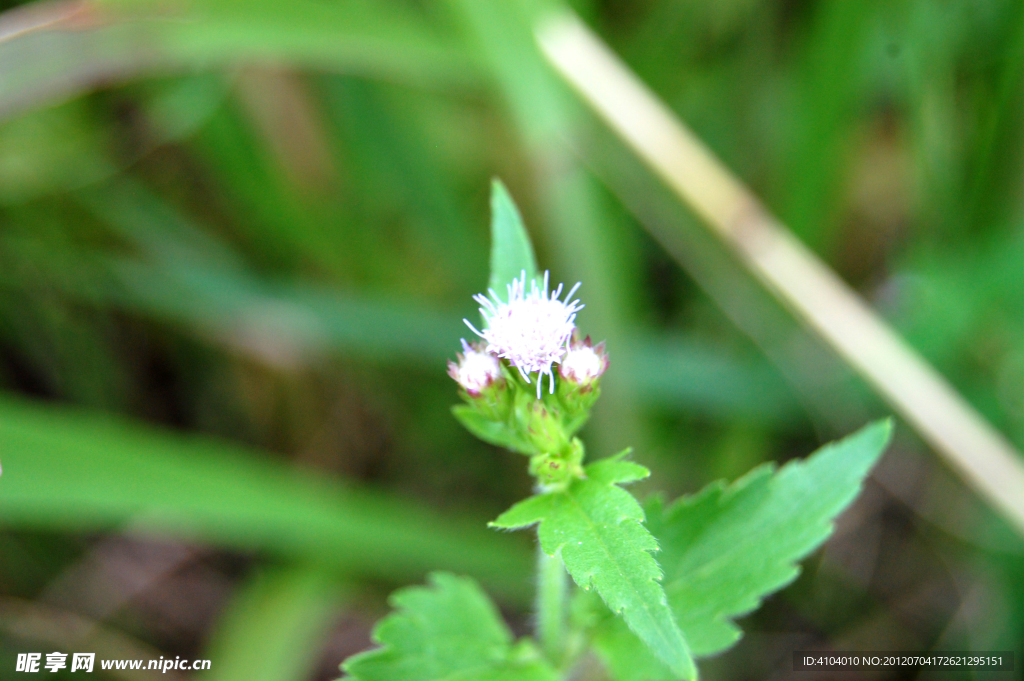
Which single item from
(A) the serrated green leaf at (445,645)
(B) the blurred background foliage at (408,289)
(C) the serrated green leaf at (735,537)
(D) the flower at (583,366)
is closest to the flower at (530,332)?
(D) the flower at (583,366)

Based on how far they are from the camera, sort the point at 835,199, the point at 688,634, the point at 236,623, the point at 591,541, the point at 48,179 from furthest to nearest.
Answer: the point at 835,199 < the point at 48,179 < the point at 236,623 < the point at 688,634 < the point at 591,541

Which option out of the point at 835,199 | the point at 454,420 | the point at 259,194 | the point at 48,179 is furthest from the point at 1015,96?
the point at 48,179

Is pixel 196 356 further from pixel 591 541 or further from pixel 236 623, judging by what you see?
pixel 591 541

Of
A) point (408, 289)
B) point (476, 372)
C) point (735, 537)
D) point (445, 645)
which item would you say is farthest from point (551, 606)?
point (408, 289)

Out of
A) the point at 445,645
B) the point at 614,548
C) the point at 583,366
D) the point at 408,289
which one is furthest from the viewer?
the point at 408,289

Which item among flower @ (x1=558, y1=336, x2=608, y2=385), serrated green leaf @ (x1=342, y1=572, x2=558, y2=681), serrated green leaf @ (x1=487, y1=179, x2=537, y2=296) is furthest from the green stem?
serrated green leaf @ (x1=487, y1=179, x2=537, y2=296)

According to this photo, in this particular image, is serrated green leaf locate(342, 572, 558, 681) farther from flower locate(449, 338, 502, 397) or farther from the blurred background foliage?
the blurred background foliage

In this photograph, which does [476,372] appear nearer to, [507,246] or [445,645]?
[507,246]
